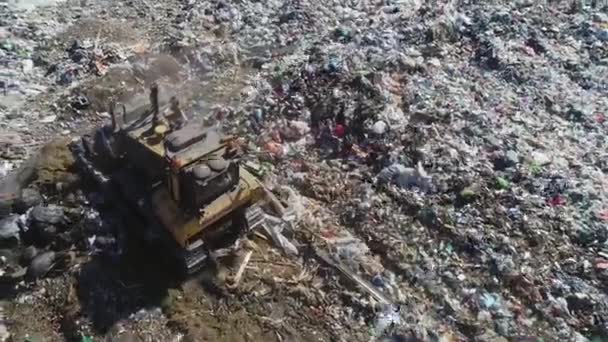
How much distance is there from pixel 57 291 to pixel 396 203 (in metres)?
3.30

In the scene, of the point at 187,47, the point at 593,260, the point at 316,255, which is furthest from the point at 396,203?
the point at 187,47

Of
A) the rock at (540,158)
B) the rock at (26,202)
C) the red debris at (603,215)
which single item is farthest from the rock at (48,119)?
the red debris at (603,215)

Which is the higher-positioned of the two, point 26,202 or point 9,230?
point 26,202

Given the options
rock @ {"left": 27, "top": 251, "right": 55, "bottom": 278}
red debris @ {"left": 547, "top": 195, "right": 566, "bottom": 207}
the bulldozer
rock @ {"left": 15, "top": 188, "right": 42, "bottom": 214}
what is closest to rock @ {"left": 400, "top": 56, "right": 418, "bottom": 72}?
red debris @ {"left": 547, "top": 195, "right": 566, "bottom": 207}

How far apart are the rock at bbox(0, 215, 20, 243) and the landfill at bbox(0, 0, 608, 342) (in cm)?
2

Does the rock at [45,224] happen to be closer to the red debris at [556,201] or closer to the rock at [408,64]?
the rock at [408,64]

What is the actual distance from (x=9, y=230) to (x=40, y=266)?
53 cm

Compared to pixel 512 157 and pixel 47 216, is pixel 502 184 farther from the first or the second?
pixel 47 216

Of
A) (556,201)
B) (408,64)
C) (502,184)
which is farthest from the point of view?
(408,64)

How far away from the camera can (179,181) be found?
14.7 feet

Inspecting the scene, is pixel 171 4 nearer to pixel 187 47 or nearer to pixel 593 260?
pixel 187 47

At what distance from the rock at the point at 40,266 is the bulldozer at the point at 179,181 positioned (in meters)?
0.79

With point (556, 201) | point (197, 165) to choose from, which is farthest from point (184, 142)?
point (556, 201)

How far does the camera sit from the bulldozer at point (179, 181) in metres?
4.46
